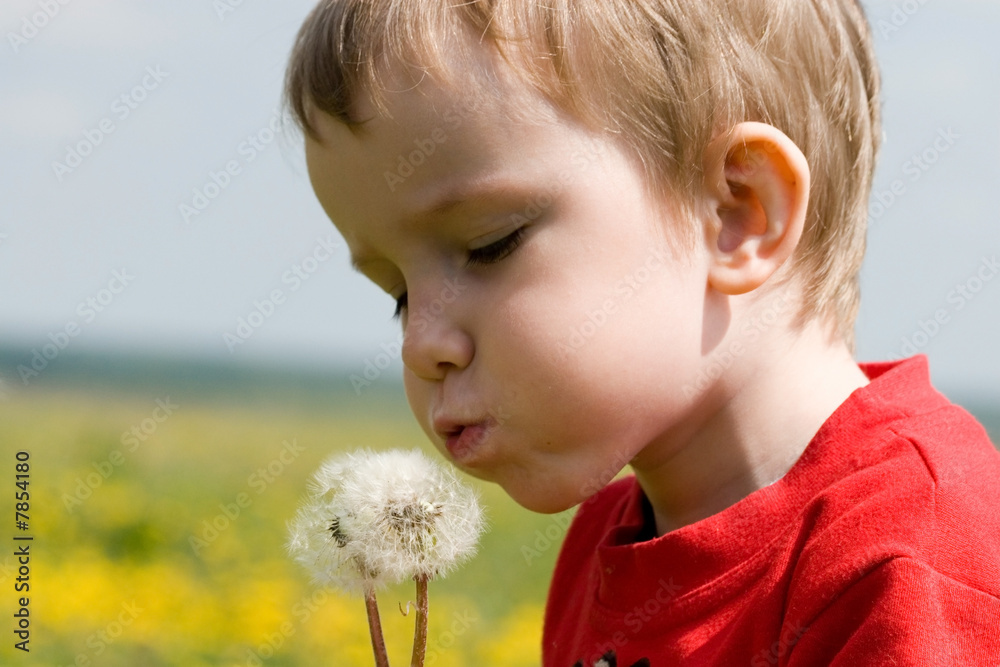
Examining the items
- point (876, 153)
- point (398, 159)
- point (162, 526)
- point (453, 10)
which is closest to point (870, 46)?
point (876, 153)

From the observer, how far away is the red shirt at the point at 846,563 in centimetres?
115

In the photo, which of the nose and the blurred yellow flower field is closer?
the nose

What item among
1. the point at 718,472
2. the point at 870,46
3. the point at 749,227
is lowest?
the point at 718,472

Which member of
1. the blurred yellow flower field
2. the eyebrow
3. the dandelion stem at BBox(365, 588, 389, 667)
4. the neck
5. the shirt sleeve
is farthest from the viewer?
the blurred yellow flower field

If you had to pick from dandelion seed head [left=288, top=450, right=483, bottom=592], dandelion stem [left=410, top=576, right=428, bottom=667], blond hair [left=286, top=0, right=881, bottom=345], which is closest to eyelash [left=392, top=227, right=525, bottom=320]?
blond hair [left=286, top=0, right=881, bottom=345]

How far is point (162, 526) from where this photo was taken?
4.77 m

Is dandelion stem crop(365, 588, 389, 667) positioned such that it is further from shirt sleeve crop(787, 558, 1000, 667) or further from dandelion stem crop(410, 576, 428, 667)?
shirt sleeve crop(787, 558, 1000, 667)

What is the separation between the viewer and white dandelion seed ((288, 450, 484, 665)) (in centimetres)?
144

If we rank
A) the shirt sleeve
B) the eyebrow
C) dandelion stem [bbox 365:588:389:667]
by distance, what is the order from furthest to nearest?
the eyebrow, dandelion stem [bbox 365:588:389:667], the shirt sleeve

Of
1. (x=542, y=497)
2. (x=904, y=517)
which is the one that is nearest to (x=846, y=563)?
(x=904, y=517)

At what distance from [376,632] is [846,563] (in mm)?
612

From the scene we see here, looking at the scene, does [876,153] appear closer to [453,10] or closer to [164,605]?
[453,10]

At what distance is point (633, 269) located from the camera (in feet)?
4.79

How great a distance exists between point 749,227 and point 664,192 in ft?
0.50
